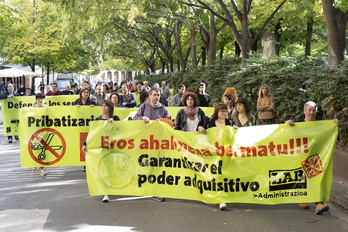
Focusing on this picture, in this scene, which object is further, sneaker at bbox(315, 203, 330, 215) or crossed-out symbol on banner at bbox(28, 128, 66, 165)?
crossed-out symbol on banner at bbox(28, 128, 66, 165)

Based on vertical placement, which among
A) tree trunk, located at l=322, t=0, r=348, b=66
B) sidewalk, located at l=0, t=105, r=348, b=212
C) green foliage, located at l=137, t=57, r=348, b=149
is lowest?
sidewalk, located at l=0, t=105, r=348, b=212

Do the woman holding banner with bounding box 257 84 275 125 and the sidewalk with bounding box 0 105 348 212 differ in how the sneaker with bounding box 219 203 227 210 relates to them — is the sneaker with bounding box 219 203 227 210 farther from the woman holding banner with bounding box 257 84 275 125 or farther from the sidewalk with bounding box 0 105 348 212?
the woman holding banner with bounding box 257 84 275 125

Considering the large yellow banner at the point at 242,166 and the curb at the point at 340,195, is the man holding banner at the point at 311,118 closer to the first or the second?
the large yellow banner at the point at 242,166

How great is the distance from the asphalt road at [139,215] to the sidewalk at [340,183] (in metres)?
0.18

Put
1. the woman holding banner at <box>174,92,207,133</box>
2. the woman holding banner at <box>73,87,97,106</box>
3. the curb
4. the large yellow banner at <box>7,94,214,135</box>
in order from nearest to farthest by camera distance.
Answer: the curb → the woman holding banner at <box>174,92,207,133</box> → the woman holding banner at <box>73,87,97,106</box> → the large yellow banner at <box>7,94,214,135</box>

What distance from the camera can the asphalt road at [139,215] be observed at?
247 inches

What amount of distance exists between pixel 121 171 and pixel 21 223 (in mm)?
1602

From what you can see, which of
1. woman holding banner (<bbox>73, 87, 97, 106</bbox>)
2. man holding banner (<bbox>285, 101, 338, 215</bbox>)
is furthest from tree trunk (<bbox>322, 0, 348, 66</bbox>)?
man holding banner (<bbox>285, 101, 338, 215</bbox>)

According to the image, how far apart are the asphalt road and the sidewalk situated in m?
0.18

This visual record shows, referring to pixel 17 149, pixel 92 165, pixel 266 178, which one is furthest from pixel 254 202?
pixel 17 149

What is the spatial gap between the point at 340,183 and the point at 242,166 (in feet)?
8.06

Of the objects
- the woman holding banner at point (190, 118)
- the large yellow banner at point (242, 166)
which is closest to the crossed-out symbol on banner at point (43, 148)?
the large yellow banner at point (242, 166)

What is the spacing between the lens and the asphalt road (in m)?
6.28

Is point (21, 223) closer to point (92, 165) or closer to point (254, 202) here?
point (92, 165)
